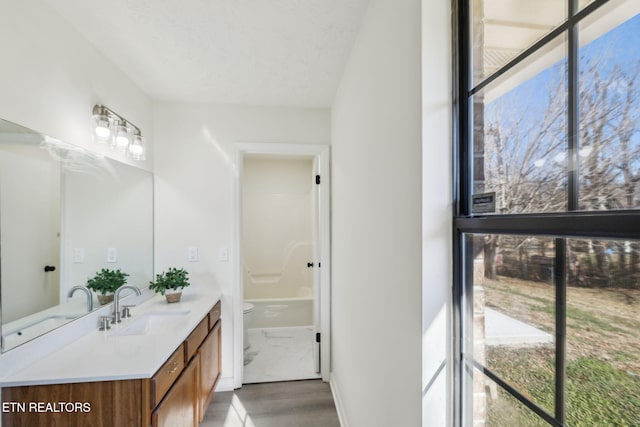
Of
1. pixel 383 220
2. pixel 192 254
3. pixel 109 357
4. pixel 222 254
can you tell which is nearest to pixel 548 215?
pixel 383 220

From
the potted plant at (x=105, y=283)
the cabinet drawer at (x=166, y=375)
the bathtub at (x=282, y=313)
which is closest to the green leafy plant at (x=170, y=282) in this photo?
the potted plant at (x=105, y=283)

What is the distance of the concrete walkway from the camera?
2.03 ft

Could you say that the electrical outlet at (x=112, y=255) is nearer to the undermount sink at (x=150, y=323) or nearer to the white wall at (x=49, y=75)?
the undermount sink at (x=150, y=323)

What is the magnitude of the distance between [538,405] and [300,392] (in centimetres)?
225

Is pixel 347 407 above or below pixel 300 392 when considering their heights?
above

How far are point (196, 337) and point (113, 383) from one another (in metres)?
0.66

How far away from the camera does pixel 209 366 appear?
6.95ft

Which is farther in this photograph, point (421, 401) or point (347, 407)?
point (347, 407)

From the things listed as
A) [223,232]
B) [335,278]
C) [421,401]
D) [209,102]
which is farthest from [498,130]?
[209,102]

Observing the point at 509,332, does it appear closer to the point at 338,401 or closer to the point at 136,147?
the point at 338,401

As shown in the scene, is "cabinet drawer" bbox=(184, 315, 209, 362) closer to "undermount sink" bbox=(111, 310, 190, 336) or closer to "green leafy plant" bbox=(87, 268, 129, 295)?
"undermount sink" bbox=(111, 310, 190, 336)

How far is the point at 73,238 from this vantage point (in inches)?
65.5

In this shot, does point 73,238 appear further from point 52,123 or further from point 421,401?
point 421,401

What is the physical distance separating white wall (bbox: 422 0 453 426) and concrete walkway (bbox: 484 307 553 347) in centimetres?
12
